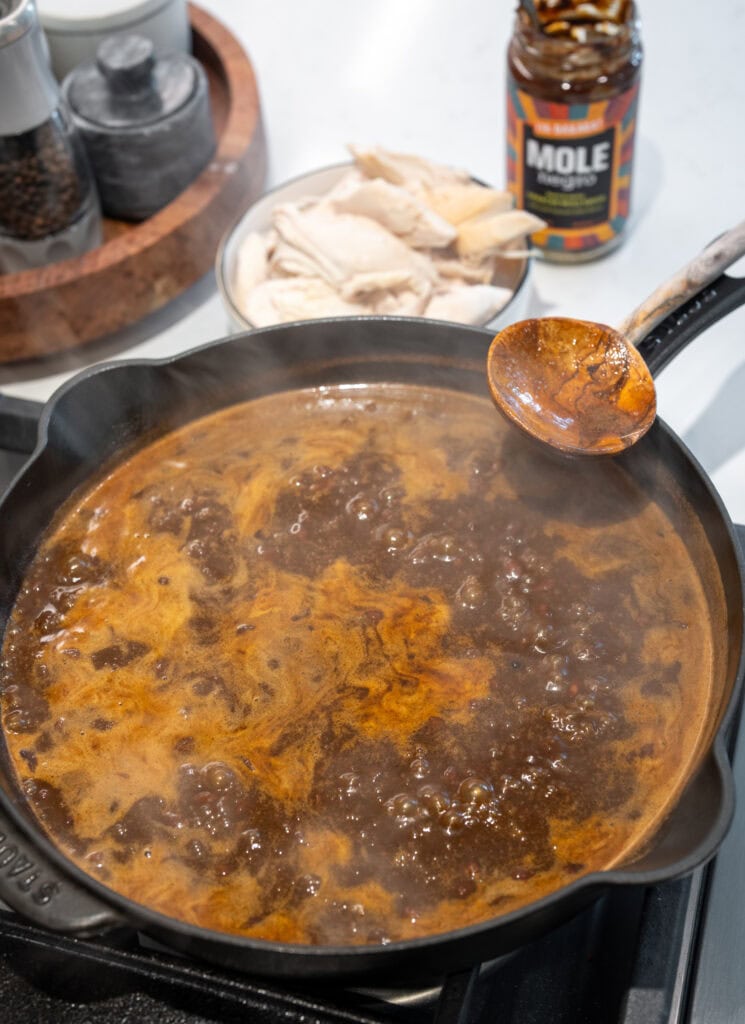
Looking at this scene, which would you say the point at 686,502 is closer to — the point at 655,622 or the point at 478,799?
the point at 655,622

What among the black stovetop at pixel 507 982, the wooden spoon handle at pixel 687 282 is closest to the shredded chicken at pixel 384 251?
the wooden spoon handle at pixel 687 282

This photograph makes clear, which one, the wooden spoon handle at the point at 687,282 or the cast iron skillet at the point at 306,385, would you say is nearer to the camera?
the cast iron skillet at the point at 306,385

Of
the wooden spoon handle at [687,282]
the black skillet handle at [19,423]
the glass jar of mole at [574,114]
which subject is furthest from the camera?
the glass jar of mole at [574,114]

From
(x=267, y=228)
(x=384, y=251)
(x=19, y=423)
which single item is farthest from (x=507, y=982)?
(x=267, y=228)

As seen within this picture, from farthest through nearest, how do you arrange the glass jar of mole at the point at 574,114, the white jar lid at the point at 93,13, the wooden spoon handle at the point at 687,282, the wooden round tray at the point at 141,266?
1. the white jar lid at the point at 93,13
2. the wooden round tray at the point at 141,266
3. the glass jar of mole at the point at 574,114
4. the wooden spoon handle at the point at 687,282

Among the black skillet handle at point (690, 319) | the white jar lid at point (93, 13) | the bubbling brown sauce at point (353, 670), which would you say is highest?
the white jar lid at point (93, 13)

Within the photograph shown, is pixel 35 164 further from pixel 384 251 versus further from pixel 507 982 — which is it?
pixel 507 982

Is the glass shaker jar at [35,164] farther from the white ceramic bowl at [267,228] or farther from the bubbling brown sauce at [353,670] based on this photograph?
the bubbling brown sauce at [353,670]
